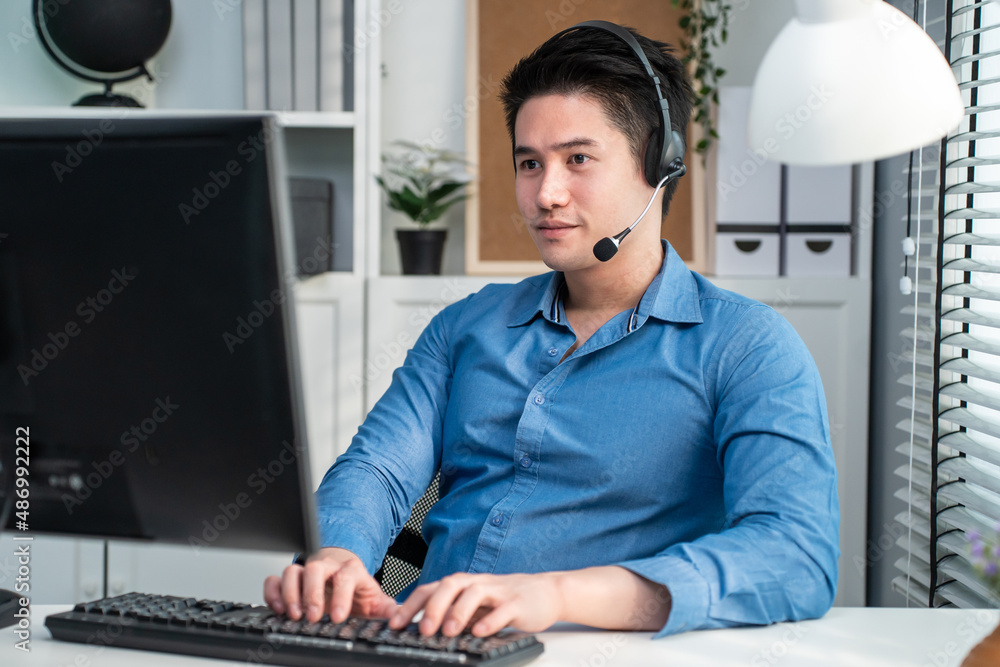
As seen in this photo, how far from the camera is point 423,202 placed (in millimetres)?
2025

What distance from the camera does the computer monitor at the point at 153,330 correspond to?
597 mm

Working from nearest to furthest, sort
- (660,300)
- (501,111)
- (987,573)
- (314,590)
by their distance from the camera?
1. (987,573)
2. (314,590)
3. (660,300)
4. (501,111)

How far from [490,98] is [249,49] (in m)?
0.55

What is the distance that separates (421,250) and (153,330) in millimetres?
1411

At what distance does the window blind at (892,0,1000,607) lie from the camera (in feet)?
4.56

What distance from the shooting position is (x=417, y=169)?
2.04m

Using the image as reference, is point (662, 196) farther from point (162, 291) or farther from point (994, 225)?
point (162, 291)

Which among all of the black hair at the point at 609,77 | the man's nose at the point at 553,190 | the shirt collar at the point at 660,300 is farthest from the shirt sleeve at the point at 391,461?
the black hair at the point at 609,77

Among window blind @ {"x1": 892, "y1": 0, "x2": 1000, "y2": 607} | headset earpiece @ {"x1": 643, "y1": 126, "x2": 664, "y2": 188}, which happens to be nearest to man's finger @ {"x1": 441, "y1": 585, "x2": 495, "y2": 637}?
headset earpiece @ {"x1": 643, "y1": 126, "x2": 664, "y2": 188}

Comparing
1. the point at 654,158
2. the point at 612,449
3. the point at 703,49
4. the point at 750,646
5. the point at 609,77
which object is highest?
the point at 703,49

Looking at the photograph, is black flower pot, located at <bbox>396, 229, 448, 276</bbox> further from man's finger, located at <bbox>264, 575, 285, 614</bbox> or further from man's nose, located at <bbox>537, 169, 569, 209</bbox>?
man's finger, located at <bbox>264, 575, 285, 614</bbox>

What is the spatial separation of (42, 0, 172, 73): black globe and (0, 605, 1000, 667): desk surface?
1501 millimetres

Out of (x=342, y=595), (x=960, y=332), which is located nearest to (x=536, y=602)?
(x=342, y=595)

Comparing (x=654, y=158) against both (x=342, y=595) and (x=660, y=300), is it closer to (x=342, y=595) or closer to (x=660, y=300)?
(x=660, y=300)
